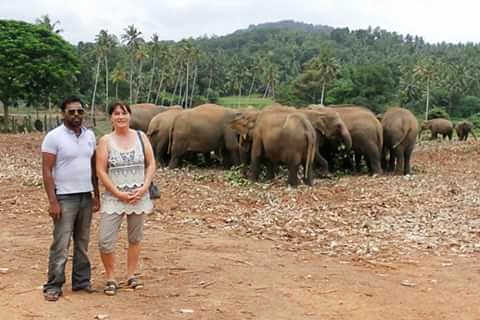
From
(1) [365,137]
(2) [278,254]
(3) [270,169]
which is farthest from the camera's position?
(1) [365,137]

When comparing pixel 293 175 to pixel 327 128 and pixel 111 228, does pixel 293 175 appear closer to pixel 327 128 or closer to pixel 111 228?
pixel 327 128

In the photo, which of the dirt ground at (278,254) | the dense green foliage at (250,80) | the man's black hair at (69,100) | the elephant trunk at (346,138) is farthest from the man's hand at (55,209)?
the dense green foliage at (250,80)

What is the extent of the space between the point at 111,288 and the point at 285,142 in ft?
28.5

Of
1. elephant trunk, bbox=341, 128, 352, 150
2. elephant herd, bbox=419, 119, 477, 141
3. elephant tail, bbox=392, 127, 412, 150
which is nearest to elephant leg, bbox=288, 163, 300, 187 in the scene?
elephant trunk, bbox=341, 128, 352, 150

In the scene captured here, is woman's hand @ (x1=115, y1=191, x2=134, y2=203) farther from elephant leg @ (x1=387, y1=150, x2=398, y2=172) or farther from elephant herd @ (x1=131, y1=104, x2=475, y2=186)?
elephant leg @ (x1=387, y1=150, x2=398, y2=172)

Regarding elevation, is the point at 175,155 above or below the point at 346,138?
below

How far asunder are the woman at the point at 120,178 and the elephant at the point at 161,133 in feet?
41.8

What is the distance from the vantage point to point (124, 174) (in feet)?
22.8

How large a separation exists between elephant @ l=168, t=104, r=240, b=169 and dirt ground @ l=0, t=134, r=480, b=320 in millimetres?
3258

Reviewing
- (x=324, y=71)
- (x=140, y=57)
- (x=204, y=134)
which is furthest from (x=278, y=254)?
(x=324, y=71)

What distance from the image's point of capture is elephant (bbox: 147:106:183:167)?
1992cm

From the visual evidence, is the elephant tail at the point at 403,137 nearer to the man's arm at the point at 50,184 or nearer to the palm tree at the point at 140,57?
the man's arm at the point at 50,184

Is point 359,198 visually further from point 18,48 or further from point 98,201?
point 18,48

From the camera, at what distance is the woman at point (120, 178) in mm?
6938
